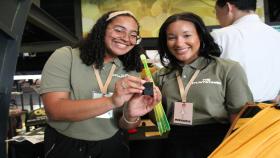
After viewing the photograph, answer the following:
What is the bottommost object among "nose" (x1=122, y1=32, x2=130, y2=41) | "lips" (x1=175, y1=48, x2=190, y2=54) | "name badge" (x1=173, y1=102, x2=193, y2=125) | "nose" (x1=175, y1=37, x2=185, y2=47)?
"name badge" (x1=173, y1=102, x2=193, y2=125)

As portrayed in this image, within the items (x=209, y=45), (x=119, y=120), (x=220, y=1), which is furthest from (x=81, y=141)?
(x=220, y=1)

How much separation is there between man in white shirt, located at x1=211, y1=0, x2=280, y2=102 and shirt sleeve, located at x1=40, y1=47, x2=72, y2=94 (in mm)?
804

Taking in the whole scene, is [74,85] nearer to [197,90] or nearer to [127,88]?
[127,88]

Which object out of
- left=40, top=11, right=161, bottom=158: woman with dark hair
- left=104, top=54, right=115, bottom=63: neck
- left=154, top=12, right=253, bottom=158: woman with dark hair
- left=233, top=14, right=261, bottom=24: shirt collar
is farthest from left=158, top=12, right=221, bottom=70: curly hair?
left=233, top=14, right=261, bottom=24: shirt collar

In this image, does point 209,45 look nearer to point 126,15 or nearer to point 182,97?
point 182,97

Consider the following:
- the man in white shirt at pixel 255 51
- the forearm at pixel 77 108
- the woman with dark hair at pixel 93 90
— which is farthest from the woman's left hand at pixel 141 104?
the man in white shirt at pixel 255 51

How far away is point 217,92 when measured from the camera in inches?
55.1

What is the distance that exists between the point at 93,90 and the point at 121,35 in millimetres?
291

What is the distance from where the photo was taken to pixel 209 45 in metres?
1.54

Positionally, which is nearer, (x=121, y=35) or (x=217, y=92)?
(x=217, y=92)

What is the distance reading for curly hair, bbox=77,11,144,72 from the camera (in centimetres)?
155

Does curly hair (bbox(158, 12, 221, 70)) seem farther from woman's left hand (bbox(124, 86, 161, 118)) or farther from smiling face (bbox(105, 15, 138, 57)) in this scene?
woman's left hand (bbox(124, 86, 161, 118))

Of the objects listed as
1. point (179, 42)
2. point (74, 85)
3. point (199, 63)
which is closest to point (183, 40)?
point (179, 42)

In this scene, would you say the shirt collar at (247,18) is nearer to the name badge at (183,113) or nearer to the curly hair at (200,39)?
the curly hair at (200,39)
